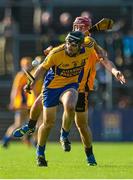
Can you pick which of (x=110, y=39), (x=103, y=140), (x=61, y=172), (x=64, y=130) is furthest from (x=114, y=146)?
(x=61, y=172)

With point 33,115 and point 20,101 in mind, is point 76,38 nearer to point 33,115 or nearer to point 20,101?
point 33,115

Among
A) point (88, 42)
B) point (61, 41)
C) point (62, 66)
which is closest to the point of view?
point (62, 66)

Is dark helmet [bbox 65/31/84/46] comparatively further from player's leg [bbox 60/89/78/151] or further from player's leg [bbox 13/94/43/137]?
player's leg [bbox 13/94/43/137]

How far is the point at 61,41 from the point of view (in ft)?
72.1

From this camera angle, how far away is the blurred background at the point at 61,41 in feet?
72.4

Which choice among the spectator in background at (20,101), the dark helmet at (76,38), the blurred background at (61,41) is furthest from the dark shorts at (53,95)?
the blurred background at (61,41)

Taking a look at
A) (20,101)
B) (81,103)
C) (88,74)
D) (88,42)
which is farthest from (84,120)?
(20,101)

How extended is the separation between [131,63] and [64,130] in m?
10.1

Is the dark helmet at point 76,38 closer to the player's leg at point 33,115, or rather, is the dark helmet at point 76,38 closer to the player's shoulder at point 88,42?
the player's shoulder at point 88,42

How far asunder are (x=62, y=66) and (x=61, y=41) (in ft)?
32.6

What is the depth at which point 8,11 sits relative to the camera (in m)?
23.0

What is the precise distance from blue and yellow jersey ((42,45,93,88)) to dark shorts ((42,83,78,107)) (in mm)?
54

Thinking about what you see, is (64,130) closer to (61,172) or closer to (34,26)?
(61,172)

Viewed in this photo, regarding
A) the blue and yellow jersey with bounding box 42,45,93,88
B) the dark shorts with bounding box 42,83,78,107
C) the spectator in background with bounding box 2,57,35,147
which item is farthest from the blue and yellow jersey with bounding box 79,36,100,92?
the spectator in background with bounding box 2,57,35,147
